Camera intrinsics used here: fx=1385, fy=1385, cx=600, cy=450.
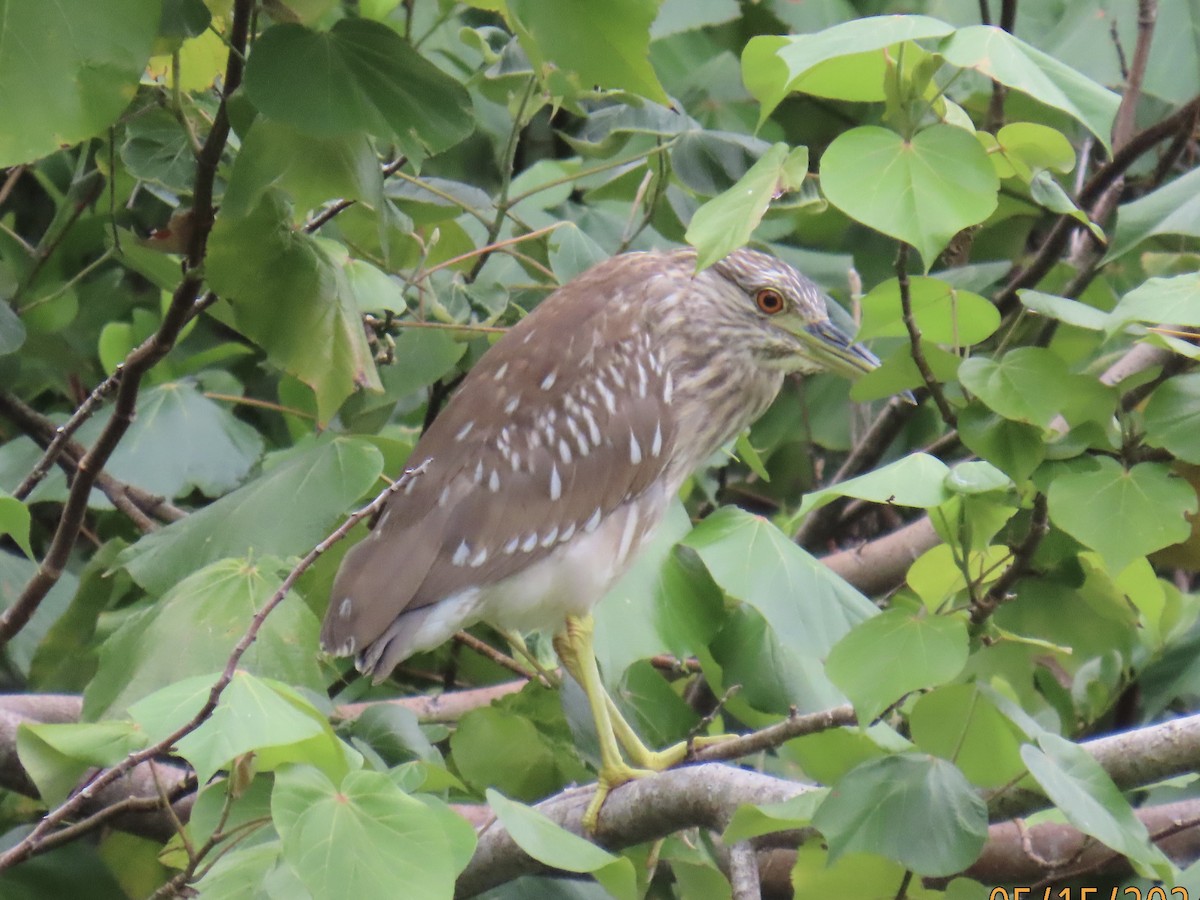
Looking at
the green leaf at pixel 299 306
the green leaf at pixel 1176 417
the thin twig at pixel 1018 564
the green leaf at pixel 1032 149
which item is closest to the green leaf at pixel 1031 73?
the green leaf at pixel 1032 149

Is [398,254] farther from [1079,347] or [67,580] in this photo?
[1079,347]

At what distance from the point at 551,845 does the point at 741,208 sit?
0.69 meters

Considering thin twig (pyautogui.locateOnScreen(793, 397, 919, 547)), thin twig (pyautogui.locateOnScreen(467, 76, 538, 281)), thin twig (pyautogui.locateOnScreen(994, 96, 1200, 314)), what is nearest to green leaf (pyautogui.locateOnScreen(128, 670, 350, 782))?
thin twig (pyautogui.locateOnScreen(467, 76, 538, 281))

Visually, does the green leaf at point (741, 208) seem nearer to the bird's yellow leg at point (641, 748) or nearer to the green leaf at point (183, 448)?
the bird's yellow leg at point (641, 748)

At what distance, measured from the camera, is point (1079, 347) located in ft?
8.33

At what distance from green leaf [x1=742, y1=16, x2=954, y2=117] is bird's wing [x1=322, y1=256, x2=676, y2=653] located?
915 mm

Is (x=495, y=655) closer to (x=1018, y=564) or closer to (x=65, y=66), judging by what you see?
(x=1018, y=564)

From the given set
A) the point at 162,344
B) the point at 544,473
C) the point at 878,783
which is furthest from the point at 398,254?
the point at 878,783

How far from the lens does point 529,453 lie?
2.44 m

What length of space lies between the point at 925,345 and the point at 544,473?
77 cm

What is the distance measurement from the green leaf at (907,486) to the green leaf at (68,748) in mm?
831

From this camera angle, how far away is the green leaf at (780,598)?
189cm

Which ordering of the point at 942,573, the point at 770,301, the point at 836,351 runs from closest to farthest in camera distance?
the point at 942,573 < the point at 836,351 < the point at 770,301

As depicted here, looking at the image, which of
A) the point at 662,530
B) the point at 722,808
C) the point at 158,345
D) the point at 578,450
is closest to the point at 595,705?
the point at 662,530
